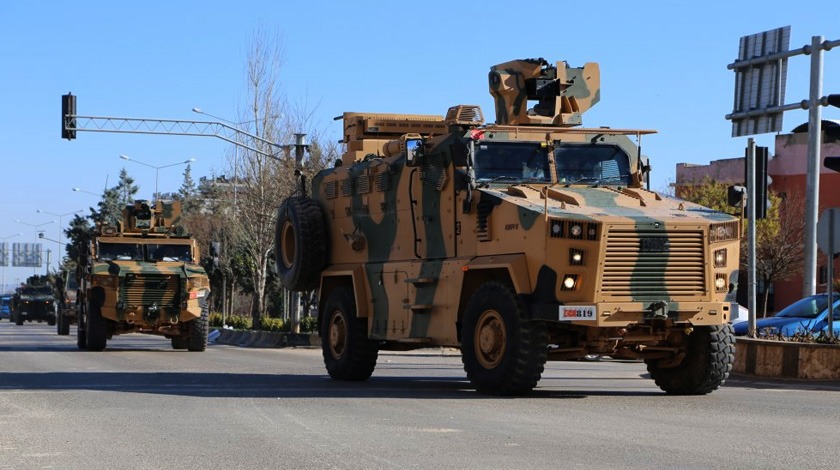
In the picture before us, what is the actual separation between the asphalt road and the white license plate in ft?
2.93

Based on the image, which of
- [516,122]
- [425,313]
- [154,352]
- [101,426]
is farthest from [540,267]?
[154,352]

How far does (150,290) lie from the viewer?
3058 cm

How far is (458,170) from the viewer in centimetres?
1622

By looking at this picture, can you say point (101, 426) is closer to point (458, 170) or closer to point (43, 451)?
point (43, 451)

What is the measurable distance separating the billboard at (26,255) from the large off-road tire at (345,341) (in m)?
158

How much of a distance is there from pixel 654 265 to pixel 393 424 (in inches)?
158

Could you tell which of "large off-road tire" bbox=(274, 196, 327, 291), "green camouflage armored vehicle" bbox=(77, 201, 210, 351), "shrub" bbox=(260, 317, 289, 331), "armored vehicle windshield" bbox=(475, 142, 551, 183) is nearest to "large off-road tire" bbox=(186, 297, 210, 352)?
"green camouflage armored vehicle" bbox=(77, 201, 210, 351)

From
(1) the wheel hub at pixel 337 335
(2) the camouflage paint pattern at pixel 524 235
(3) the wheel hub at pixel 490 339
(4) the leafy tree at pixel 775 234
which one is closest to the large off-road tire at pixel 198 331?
(2) the camouflage paint pattern at pixel 524 235

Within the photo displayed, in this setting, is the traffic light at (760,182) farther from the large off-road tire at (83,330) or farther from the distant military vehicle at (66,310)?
the distant military vehicle at (66,310)

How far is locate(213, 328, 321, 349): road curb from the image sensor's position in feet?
120

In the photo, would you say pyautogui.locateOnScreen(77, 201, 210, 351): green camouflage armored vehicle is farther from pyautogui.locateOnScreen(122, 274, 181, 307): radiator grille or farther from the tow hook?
the tow hook

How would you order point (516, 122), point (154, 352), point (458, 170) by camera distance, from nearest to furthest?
point (458, 170) → point (516, 122) → point (154, 352)

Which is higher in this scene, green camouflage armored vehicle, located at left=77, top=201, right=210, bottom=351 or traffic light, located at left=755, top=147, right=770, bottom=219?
traffic light, located at left=755, top=147, right=770, bottom=219

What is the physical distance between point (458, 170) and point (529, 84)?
263cm
